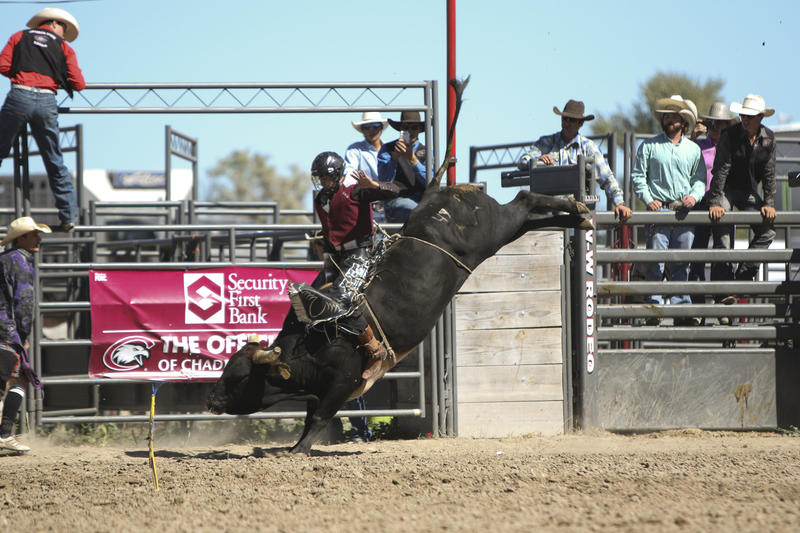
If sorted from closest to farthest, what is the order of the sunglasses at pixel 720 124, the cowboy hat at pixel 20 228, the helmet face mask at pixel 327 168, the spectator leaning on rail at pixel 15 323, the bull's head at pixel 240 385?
the bull's head at pixel 240 385
the helmet face mask at pixel 327 168
the spectator leaning on rail at pixel 15 323
the cowboy hat at pixel 20 228
the sunglasses at pixel 720 124

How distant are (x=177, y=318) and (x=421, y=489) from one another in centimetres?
325

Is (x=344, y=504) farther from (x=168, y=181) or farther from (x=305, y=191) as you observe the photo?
(x=305, y=191)

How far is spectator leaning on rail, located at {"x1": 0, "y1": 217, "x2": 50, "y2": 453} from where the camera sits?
6.12 meters

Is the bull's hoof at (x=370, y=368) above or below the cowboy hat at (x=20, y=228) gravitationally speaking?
below

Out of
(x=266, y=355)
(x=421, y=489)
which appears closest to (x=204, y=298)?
(x=266, y=355)

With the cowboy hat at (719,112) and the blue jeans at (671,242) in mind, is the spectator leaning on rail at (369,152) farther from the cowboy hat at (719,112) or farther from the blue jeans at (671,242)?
the cowboy hat at (719,112)

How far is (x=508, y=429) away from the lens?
6730mm

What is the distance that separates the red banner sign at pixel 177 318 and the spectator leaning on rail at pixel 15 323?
554 millimetres

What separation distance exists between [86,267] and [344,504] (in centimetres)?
389

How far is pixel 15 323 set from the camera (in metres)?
6.21

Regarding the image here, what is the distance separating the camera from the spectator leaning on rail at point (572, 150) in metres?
7.40

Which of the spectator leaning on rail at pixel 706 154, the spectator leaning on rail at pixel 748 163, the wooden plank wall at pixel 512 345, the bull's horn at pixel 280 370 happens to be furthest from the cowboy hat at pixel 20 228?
the spectator leaning on rail at pixel 748 163

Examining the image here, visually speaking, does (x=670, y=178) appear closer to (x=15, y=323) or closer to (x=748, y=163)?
(x=748, y=163)

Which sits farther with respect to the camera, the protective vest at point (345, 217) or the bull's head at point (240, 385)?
the protective vest at point (345, 217)
